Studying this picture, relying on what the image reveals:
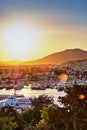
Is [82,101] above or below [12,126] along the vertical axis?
above

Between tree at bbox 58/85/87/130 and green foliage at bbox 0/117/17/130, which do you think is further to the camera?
green foliage at bbox 0/117/17/130

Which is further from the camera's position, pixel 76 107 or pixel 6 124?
pixel 6 124

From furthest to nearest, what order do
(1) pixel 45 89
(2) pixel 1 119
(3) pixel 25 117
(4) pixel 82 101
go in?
1. (1) pixel 45 89
2. (3) pixel 25 117
3. (2) pixel 1 119
4. (4) pixel 82 101

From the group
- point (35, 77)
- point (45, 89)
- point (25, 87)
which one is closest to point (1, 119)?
point (45, 89)

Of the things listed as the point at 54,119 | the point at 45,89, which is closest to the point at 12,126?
the point at 54,119

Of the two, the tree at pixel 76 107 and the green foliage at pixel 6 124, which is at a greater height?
the tree at pixel 76 107

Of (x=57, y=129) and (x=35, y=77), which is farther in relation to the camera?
(x=35, y=77)

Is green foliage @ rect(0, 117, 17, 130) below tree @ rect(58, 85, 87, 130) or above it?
below

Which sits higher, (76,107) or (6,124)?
(76,107)

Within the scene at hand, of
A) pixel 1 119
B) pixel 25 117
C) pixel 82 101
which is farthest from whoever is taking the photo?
pixel 25 117

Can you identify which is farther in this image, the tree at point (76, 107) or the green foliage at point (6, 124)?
the green foliage at point (6, 124)

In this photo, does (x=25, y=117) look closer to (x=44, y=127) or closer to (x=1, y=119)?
(x=1, y=119)
